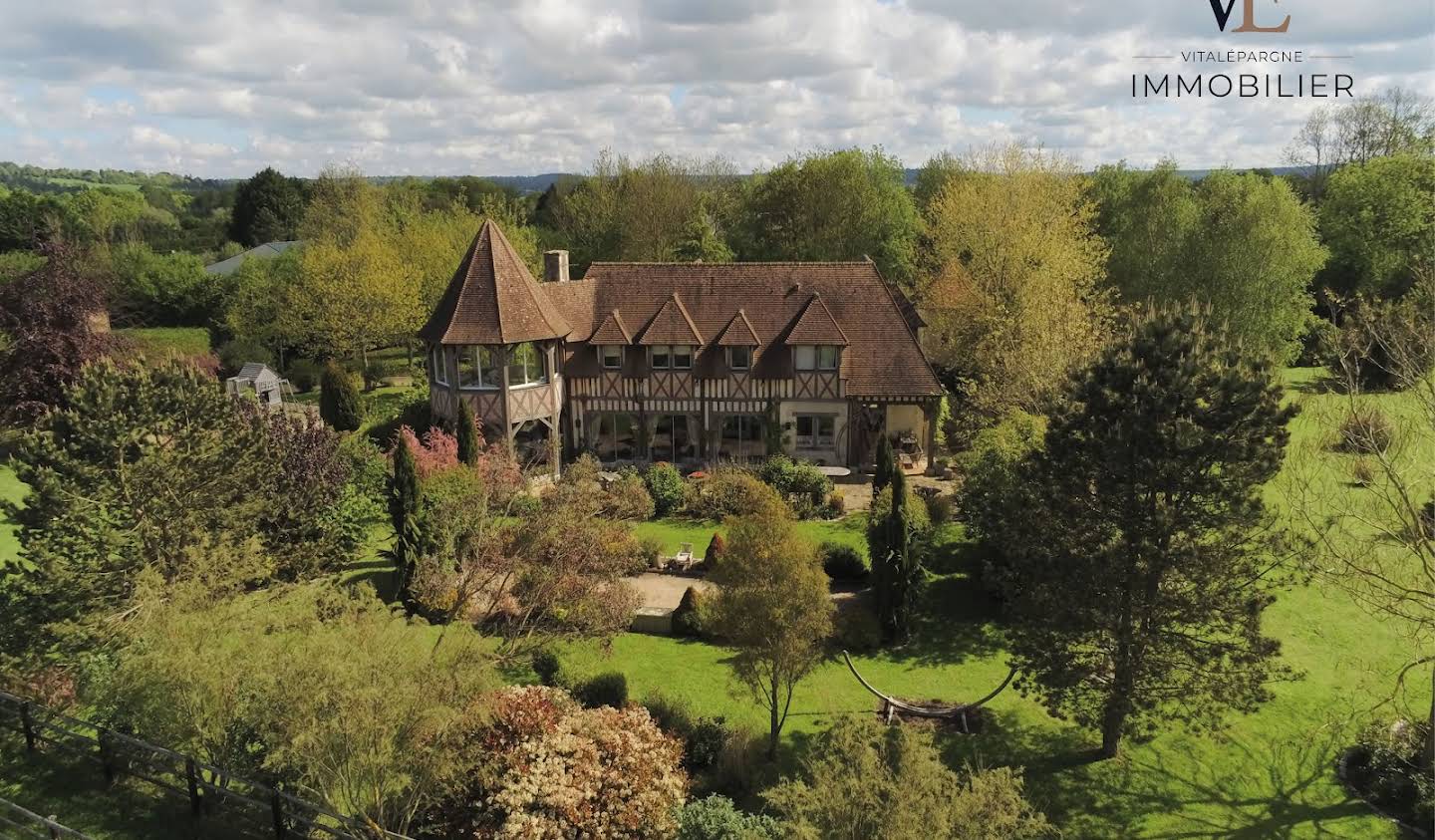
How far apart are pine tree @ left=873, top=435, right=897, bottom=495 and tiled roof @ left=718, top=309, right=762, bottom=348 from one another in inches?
273

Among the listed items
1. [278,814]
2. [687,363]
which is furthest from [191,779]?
[687,363]

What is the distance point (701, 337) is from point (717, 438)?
3646 mm

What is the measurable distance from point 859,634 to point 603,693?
599 centimetres

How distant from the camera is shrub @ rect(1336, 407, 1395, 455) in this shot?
14.2 m

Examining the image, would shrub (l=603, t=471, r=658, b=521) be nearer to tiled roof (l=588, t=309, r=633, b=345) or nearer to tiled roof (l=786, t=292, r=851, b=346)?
tiled roof (l=588, t=309, r=633, b=345)

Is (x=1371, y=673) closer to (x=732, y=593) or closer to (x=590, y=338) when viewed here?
(x=732, y=593)

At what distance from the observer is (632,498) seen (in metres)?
24.3

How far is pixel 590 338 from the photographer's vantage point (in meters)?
30.0

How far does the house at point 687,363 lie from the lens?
92.9 ft

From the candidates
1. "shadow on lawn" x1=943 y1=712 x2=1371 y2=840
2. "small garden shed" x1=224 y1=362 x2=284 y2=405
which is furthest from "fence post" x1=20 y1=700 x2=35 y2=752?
"small garden shed" x1=224 y1=362 x2=284 y2=405

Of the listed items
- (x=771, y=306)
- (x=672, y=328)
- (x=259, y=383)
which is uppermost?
(x=771, y=306)

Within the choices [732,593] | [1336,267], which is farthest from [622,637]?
[1336,267]

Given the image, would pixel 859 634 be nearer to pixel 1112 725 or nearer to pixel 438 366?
pixel 1112 725

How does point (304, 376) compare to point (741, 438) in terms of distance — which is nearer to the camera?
point (741, 438)
